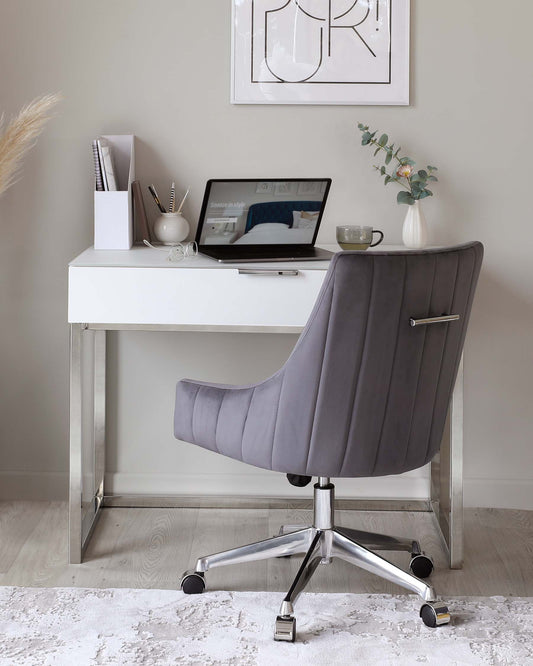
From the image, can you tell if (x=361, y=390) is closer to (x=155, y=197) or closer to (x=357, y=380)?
(x=357, y=380)

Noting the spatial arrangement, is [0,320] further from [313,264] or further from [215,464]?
[313,264]

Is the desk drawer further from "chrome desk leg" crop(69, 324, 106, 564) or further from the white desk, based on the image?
"chrome desk leg" crop(69, 324, 106, 564)

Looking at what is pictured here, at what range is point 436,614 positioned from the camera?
80.4 inches

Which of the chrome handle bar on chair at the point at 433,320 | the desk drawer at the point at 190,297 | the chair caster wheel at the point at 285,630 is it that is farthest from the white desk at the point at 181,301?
the chair caster wheel at the point at 285,630

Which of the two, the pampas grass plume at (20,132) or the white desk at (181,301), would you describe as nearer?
the white desk at (181,301)

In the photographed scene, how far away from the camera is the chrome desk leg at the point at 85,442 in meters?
2.34

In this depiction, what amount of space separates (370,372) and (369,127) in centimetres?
111

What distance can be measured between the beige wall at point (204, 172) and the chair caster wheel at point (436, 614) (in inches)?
34.5

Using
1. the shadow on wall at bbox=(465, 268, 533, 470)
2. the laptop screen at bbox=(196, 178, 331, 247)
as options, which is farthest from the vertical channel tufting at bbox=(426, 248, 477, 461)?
the shadow on wall at bbox=(465, 268, 533, 470)

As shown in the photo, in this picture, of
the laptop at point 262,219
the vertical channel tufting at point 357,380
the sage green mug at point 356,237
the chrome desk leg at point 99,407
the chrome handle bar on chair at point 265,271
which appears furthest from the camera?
the chrome desk leg at point 99,407

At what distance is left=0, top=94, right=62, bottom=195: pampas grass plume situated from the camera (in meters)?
2.48

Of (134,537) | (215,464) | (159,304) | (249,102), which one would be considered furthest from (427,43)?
(134,537)

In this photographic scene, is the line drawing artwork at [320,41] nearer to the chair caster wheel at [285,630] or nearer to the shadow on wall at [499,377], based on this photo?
the shadow on wall at [499,377]

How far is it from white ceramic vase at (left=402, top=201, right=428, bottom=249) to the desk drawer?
1.48 ft
